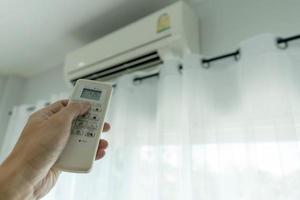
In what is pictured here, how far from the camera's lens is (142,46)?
3.27 ft

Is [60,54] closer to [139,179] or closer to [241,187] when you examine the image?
[139,179]

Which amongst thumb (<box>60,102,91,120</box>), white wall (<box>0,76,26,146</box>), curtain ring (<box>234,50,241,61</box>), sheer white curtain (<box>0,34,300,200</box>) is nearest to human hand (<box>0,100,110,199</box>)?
thumb (<box>60,102,91,120</box>)

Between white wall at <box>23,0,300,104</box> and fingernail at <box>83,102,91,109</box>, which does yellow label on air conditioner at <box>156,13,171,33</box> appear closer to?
white wall at <box>23,0,300,104</box>

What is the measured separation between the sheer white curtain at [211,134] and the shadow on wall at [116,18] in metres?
0.33

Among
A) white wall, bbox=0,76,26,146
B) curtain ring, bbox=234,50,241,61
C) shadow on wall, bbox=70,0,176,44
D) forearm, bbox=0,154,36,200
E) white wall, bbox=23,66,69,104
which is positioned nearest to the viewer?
forearm, bbox=0,154,36,200

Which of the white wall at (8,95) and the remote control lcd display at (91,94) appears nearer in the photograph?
the remote control lcd display at (91,94)

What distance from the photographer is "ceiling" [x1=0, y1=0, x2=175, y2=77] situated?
111cm

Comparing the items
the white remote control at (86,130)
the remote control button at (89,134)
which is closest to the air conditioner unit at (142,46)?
the white remote control at (86,130)

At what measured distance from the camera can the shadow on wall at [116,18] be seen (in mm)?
1087

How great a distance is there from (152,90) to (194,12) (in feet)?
1.18

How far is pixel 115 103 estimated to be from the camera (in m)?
1.04

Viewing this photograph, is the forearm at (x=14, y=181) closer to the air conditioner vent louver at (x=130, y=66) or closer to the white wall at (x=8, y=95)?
the air conditioner vent louver at (x=130, y=66)

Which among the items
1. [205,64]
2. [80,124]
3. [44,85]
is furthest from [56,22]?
[80,124]

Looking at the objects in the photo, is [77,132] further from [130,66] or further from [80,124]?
[130,66]
